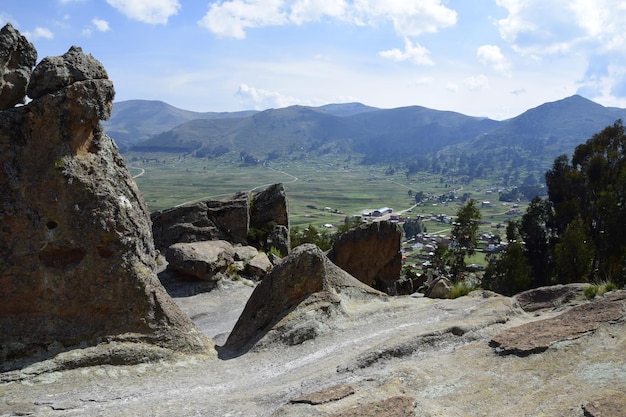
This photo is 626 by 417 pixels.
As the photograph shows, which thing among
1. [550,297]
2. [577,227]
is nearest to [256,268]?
[550,297]

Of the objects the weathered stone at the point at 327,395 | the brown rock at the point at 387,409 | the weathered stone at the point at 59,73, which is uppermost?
the weathered stone at the point at 59,73

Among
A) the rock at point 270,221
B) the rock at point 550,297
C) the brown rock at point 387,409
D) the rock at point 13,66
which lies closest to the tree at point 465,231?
the rock at point 270,221

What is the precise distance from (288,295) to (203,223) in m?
20.5

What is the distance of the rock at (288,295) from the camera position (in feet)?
54.6

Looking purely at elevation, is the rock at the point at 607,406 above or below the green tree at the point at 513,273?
above

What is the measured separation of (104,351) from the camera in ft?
45.4

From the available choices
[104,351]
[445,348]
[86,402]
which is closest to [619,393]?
[445,348]

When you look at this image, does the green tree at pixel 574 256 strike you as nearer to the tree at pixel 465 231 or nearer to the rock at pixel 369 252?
the rock at pixel 369 252

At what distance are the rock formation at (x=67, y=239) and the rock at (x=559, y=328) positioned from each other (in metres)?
8.91

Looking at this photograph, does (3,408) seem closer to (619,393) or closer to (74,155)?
(74,155)

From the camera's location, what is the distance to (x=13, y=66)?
1659 centimetres

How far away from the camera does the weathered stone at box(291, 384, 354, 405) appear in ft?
32.9

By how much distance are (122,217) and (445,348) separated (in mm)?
10025

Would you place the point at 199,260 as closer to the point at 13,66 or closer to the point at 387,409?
the point at 13,66
